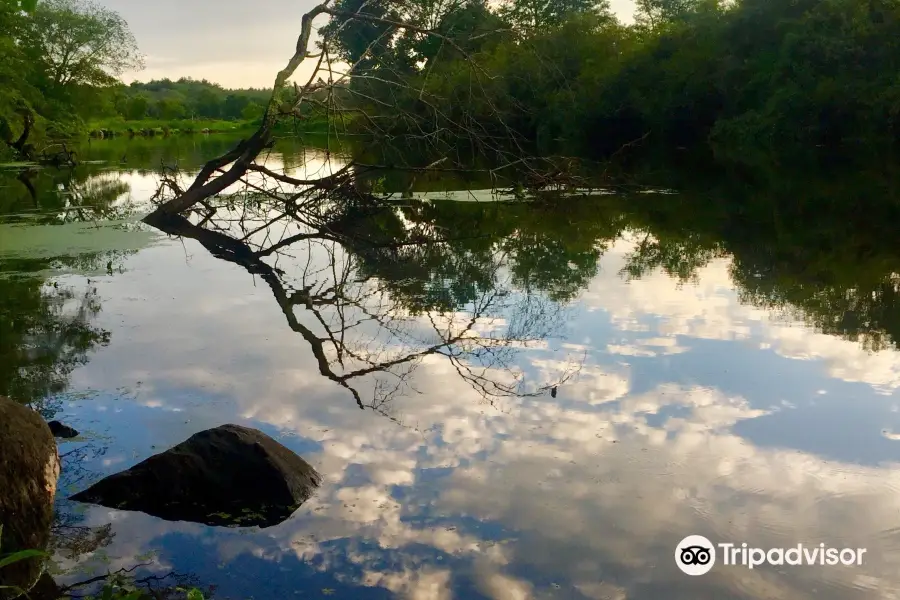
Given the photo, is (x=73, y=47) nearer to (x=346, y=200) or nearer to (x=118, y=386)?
(x=346, y=200)

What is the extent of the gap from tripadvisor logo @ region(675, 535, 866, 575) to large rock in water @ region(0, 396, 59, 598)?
2395 mm

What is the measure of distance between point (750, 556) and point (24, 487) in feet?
9.37

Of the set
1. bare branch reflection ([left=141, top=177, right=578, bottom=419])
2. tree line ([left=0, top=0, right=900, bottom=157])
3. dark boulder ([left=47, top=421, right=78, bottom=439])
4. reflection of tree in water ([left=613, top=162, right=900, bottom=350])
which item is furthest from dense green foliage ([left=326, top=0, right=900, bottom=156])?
dark boulder ([left=47, top=421, right=78, bottom=439])

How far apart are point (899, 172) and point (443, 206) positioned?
449 inches

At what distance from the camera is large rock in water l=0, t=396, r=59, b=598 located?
10.2 ft

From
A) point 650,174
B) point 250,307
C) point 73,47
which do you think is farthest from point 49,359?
point 73,47

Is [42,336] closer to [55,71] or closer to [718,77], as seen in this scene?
[718,77]

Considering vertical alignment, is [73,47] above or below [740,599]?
above

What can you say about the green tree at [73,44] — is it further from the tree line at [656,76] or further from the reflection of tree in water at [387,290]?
the reflection of tree in water at [387,290]

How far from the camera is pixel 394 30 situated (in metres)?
11.5

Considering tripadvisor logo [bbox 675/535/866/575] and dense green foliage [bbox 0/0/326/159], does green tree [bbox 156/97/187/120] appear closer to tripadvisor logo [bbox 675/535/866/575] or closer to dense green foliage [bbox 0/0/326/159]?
dense green foliage [bbox 0/0/326/159]

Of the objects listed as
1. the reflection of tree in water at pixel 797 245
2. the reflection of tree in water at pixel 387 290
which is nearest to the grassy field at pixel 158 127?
the reflection of tree in water at pixel 387 290

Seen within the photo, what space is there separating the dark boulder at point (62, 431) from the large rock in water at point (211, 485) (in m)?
0.76

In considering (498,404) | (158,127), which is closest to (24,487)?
(498,404)
